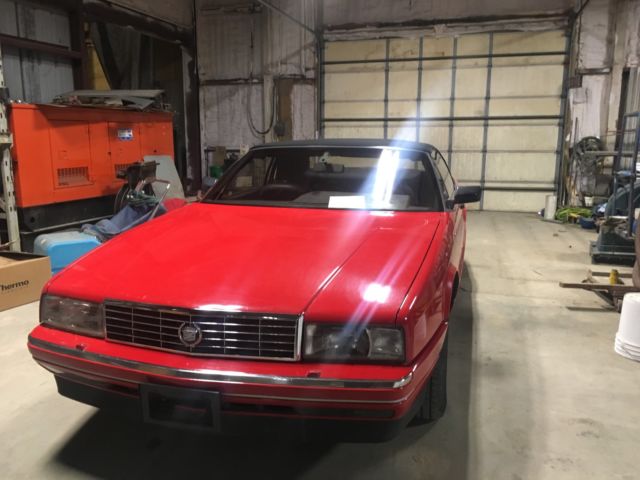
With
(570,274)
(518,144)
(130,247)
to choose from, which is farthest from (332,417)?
(518,144)

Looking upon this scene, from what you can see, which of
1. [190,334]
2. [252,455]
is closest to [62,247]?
[252,455]

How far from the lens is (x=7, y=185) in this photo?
454 centimetres

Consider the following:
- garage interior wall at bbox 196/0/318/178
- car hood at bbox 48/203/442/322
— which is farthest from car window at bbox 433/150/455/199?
garage interior wall at bbox 196/0/318/178

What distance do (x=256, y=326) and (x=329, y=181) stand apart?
1.65 meters

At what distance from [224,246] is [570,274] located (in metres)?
4.03

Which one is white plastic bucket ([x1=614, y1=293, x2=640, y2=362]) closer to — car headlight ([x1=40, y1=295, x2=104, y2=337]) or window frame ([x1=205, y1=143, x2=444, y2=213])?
window frame ([x1=205, y1=143, x2=444, y2=213])

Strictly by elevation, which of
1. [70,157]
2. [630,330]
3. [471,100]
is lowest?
[630,330]

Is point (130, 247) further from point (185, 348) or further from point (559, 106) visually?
point (559, 106)

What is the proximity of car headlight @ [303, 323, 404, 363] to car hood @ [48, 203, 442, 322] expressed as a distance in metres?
0.05

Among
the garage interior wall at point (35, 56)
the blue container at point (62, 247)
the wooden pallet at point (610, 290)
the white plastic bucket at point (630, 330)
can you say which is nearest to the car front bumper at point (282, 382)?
the white plastic bucket at point (630, 330)

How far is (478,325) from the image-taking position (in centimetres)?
350

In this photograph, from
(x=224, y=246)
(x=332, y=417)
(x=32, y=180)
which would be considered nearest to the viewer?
(x=332, y=417)

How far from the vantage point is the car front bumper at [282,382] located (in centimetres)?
151

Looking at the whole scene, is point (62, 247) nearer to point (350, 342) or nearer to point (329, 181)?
point (329, 181)
